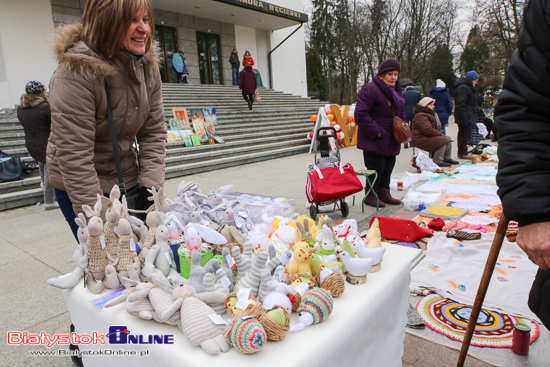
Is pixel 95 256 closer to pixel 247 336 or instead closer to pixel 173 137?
pixel 247 336

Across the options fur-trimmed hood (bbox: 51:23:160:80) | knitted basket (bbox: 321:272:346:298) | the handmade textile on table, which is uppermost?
fur-trimmed hood (bbox: 51:23:160:80)

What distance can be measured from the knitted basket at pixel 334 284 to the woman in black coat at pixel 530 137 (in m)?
0.64

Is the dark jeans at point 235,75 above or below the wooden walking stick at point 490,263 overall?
above

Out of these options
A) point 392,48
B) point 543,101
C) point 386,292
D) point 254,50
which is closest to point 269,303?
point 386,292

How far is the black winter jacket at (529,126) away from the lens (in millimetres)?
1013

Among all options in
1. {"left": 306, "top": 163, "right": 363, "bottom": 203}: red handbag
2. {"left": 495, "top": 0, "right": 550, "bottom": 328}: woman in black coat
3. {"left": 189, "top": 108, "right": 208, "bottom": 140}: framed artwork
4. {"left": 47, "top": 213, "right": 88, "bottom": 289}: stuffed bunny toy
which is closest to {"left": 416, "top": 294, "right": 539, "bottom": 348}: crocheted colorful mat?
{"left": 495, "top": 0, "right": 550, "bottom": 328}: woman in black coat

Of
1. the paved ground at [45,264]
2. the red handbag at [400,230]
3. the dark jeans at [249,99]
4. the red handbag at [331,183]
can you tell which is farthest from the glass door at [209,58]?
the red handbag at [400,230]

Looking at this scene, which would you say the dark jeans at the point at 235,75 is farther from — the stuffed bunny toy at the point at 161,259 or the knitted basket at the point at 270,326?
the knitted basket at the point at 270,326

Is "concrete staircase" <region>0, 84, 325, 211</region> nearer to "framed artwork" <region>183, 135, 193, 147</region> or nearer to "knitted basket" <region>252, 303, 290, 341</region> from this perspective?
"framed artwork" <region>183, 135, 193, 147</region>

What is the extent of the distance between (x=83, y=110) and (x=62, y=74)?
18 centimetres

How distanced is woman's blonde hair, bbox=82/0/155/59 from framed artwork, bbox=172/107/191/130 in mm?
8463

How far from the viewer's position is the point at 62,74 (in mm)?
1593

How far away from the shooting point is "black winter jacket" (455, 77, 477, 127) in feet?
25.3

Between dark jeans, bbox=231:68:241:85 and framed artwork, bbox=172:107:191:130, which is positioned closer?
framed artwork, bbox=172:107:191:130
